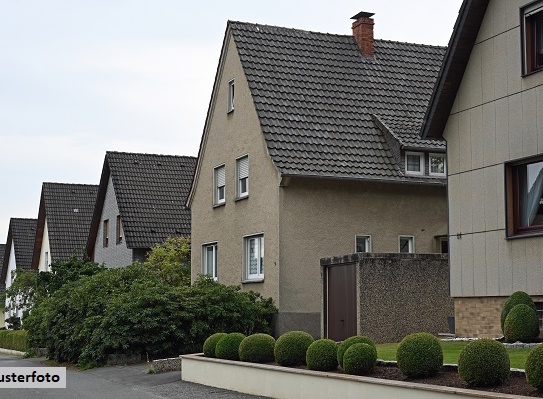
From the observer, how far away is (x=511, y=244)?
1809 cm

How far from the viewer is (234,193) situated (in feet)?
93.4

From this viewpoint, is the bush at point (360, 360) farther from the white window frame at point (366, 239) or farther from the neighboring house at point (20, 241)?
the neighboring house at point (20, 241)

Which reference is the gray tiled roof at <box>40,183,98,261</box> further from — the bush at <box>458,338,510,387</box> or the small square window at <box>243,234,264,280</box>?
the bush at <box>458,338,510,387</box>

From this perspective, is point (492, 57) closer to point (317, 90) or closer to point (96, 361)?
point (317, 90)

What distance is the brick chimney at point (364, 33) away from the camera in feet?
99.3

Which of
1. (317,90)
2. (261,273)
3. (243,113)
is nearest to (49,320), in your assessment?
(261,273)

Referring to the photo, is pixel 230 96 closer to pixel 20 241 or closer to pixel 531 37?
pixel 531 37

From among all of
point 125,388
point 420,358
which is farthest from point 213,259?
point 420,358

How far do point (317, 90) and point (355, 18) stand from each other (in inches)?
158

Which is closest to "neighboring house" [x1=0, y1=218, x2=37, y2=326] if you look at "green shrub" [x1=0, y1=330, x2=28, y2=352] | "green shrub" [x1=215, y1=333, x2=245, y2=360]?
"green shrub" [x1=0, y1=330, x2=28, y2=352]

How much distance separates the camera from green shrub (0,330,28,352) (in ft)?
120

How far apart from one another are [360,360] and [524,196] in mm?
5760

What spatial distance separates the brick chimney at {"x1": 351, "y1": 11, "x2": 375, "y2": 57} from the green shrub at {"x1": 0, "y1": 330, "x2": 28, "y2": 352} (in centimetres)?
1602

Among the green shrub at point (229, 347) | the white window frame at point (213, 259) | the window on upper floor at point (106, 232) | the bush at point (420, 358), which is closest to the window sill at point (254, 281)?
the white window frame at point (213, 259)
